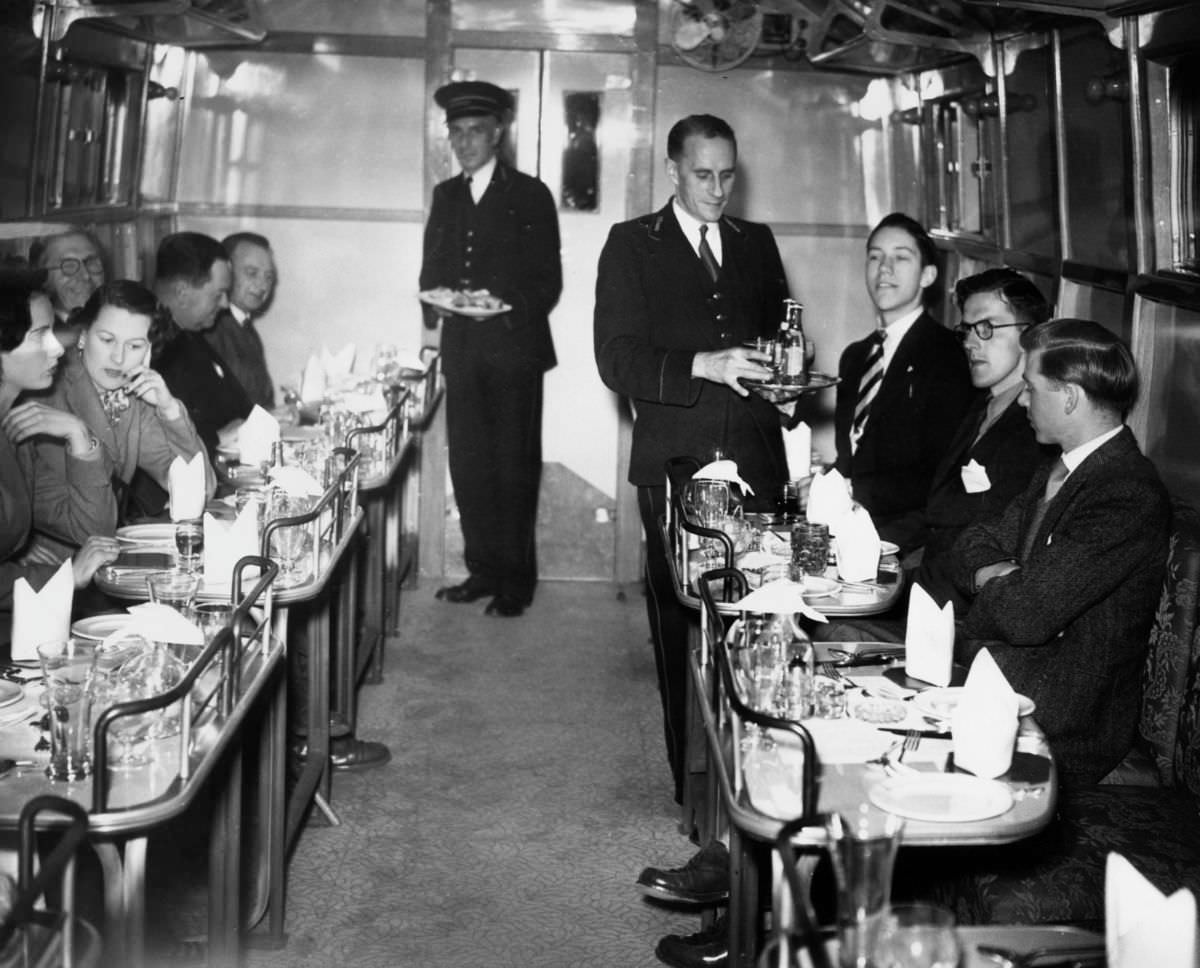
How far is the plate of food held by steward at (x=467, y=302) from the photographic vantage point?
6.97 metres

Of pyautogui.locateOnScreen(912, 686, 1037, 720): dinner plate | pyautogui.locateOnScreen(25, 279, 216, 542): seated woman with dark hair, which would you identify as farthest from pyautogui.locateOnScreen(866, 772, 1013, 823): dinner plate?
pyautogui.locateOnScreen(25, 279, 216, 542): seated woman with dark hair

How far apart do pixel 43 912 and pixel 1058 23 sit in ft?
14.9

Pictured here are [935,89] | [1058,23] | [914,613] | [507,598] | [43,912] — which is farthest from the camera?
[507,598]

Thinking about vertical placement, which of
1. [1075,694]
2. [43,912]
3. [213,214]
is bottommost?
[43,912]

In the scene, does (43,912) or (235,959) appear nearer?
(43,912)

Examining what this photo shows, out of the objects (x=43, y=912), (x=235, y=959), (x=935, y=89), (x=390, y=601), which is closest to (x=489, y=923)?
(x=235, y=959)

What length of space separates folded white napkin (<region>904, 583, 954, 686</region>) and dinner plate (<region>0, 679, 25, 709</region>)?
1.82 metres

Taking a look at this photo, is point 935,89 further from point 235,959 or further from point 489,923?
point 235,959

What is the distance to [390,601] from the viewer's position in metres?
6.96

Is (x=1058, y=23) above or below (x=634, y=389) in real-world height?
above

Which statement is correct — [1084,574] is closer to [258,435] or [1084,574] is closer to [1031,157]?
[1031,157]

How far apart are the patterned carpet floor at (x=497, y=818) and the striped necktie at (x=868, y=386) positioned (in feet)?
4.48

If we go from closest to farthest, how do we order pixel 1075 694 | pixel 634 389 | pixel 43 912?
pixel 43 912 → pixel 1075 694 → pixel 634 389

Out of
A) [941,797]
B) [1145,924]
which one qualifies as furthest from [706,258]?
[1145,924]
